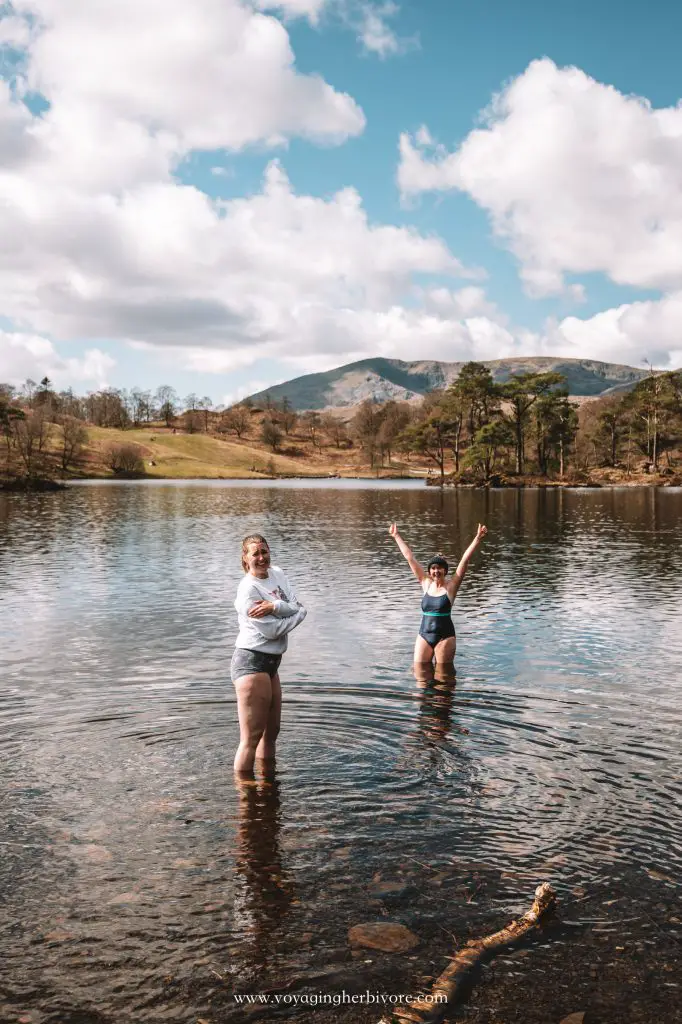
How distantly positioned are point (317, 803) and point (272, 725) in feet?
3.89

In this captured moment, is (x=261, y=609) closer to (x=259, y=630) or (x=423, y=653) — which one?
(x=259, y=630)

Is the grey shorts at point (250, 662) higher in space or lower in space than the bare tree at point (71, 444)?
lower

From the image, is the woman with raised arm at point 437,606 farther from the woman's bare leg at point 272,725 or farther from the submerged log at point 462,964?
the submerged log at point 462,964

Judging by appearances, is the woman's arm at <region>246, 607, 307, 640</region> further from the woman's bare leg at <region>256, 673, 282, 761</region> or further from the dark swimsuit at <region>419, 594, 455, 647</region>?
the dark swimsuit at <region>419, 594, 455, 647</region>

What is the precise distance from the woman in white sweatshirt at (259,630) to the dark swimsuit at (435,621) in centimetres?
596

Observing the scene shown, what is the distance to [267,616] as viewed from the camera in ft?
28.1

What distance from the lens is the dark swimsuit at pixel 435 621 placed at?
14.5m

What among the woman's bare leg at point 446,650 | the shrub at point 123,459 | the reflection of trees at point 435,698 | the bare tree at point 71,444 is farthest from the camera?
the shrub at point 123,459

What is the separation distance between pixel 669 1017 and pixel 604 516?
55.8 meters

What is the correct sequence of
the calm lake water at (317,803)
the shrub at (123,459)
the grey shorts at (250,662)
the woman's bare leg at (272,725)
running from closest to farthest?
the calm lake water at (317,803), the grey shorts at (250,662), the woman's bare leg at (272,725), the shrub at (123,459)

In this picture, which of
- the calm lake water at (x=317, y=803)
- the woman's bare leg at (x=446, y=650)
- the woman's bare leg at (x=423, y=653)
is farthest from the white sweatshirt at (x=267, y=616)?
the woman's bare leg at (x=423, y=653)

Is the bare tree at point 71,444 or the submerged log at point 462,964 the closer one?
the submerged log at point 462,964

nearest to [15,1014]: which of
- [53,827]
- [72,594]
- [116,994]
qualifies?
[116,994]

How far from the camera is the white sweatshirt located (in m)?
8.51
